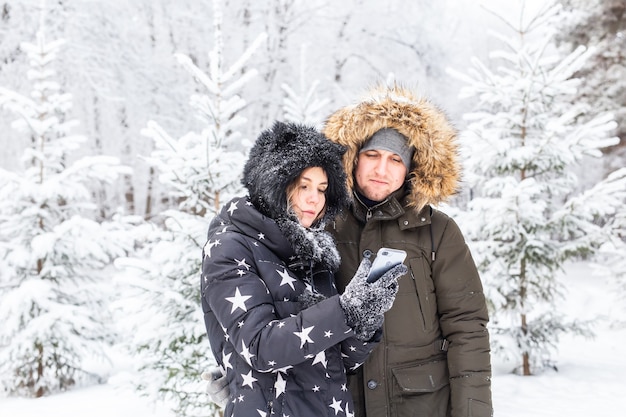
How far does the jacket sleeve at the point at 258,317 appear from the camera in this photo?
1690 millimetres

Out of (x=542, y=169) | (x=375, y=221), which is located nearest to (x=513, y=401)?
(x=542, y=169)

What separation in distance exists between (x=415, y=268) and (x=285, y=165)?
2.47 feet

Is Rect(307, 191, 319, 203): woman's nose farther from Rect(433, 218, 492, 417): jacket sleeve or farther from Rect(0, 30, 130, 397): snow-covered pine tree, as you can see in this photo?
Rect(0, 30, 130, 397): snow-covered pine tree

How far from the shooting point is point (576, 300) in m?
14.5

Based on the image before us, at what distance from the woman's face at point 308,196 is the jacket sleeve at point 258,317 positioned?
31cm

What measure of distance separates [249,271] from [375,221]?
78 centimetres

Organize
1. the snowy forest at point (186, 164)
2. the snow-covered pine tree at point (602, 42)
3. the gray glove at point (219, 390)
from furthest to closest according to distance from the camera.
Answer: the snow-covered pine tree at point (602, 42)
the snowy forest at point (186, 164)
the gray glove at point (219, 390)

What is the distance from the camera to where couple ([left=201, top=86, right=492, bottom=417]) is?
69.5 inches

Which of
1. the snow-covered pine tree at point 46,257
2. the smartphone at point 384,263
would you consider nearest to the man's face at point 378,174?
the smartphone at point 384,263

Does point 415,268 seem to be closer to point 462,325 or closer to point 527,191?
point 462,325

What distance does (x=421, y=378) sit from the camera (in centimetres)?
230

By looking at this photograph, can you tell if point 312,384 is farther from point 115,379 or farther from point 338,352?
point 115,379

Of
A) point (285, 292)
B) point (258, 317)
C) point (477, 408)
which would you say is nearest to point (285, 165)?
point (285, 292)

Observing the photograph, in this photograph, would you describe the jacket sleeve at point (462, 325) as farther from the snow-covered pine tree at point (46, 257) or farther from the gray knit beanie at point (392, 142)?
the snow-covered pine tree at point (46, 257)
